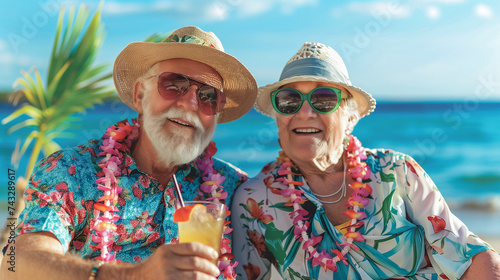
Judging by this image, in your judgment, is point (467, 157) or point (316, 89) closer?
point (316, 89)

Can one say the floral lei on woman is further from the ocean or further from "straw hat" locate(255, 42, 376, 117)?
the ocean

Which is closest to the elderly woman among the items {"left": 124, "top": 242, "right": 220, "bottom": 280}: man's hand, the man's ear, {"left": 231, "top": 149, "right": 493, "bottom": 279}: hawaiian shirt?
{"left": 231, "top": 149, "right": 493, "bottom": 279}: hawaiian shirt

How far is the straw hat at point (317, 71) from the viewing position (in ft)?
9.59

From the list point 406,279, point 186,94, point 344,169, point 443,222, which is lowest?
point 406,279

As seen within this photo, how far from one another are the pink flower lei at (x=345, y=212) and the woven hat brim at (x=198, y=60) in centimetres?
57

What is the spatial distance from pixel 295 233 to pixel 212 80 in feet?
3.41

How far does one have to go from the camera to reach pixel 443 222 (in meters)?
2.77

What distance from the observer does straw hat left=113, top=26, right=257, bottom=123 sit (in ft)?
9.62

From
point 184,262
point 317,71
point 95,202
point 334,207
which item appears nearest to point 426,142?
point 334,207

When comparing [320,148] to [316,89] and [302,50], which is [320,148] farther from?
[302,50]

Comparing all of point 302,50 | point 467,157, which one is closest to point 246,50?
point 467,157

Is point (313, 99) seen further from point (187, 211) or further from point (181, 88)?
point (187, 211)

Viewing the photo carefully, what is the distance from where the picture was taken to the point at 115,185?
2752mm

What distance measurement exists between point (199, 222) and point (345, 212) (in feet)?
4.23
